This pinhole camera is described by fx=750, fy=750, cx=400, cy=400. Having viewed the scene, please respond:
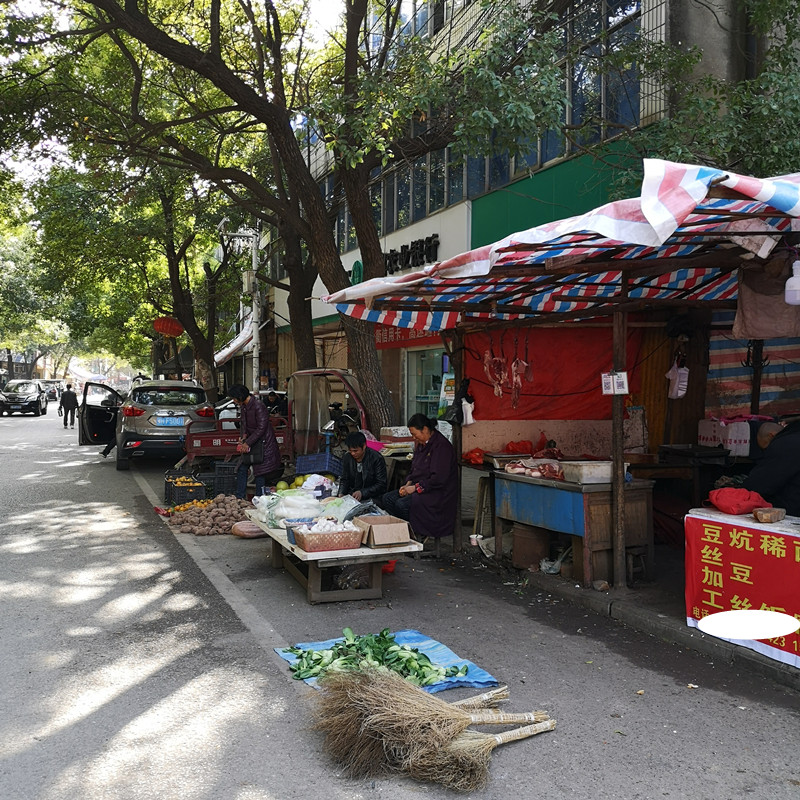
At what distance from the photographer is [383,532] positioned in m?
6.40

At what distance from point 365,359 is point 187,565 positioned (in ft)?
15.4

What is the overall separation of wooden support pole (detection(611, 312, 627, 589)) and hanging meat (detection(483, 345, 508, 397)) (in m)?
2.80

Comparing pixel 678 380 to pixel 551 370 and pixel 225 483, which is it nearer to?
pixel 551 370

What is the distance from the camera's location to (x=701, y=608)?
18.0 feet

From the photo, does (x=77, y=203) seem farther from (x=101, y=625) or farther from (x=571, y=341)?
(x=101, y=625)

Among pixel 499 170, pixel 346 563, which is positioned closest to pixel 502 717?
pixel 346 563

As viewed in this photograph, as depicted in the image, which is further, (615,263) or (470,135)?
(470,135)

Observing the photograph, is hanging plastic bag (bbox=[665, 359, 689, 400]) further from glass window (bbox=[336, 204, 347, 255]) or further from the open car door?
glass window (bbox=[336, 204, 347, 255])

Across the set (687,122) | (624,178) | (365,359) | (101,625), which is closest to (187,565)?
(101,625)

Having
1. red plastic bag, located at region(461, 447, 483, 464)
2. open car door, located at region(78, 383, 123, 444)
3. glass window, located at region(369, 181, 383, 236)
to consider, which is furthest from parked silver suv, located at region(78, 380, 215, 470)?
glass window, located at region(369, 181, 383, 236)

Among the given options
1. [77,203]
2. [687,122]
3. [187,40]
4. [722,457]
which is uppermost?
[187,40]

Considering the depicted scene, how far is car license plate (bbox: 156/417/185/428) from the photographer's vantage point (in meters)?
14.8

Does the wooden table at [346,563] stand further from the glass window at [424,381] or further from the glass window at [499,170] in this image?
the glass window at [424,381]

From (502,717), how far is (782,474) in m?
3.06
